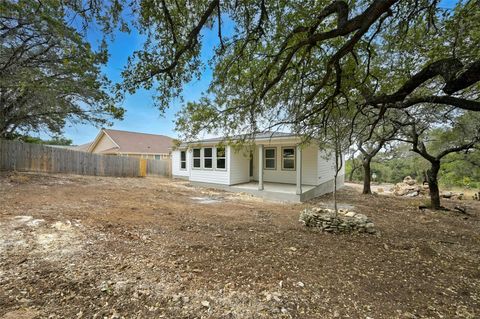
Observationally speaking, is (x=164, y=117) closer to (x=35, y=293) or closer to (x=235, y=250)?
(x=235, y=250)

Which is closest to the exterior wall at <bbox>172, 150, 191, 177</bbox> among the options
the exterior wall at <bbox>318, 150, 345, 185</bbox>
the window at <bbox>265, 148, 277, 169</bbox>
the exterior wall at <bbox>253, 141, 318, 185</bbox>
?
the exterior wall at <bbox>253, 141, 318, 185</bbox>

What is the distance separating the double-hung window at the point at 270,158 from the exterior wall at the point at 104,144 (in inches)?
624

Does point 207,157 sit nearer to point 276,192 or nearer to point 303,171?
point 276,192

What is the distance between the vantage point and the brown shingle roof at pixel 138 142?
21234 millimetres

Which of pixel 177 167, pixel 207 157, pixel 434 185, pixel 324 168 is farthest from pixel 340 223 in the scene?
pixel 177 167

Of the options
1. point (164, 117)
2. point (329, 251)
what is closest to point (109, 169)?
point (164, 117)

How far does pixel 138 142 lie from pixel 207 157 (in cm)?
1328

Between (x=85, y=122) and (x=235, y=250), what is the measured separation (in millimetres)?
11202

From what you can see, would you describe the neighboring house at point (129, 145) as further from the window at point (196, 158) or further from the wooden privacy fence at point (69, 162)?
the window at point (196, 158)

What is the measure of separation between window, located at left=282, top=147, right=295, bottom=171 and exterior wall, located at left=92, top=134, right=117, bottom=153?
16.9 m

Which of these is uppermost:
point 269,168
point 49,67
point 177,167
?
point 49,67

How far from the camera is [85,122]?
1102cm

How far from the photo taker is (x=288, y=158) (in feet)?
38.9

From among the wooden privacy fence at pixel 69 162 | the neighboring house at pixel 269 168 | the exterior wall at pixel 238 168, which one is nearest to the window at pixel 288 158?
the neighboring house at pixel 269 168
